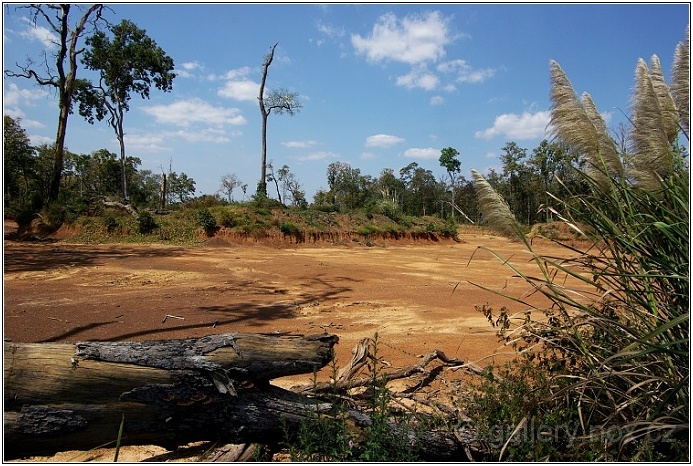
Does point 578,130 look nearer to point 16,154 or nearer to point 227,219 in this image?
point 227,219

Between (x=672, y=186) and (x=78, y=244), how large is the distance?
21.8 m

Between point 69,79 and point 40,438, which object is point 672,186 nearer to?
point 40,438

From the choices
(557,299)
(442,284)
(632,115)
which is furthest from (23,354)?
(442,284)

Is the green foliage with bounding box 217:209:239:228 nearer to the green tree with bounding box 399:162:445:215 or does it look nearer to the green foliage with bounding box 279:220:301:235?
the green foliage with bounding box 279:220:301:235

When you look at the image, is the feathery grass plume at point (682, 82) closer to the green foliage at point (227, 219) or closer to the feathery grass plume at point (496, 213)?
the feathery grass plume at point (496, 213)

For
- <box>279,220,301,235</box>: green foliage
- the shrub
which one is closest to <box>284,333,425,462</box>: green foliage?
the shrub

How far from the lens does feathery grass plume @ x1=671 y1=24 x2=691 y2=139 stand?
8.14ft

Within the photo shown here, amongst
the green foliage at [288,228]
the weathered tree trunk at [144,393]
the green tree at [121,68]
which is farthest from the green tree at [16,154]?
the weathered tree trunk at [144,393]

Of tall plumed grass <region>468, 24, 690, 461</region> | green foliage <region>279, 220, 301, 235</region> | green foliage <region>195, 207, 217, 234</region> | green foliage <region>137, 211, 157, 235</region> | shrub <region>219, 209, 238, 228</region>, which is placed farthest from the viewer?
green foliage <region>279, 220, 301, 235</region>

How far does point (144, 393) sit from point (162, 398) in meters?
0.10

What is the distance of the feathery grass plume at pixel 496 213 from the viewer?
2.30m

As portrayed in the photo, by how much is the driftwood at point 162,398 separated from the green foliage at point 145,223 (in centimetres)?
2108

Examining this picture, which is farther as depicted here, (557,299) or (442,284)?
(442,284)

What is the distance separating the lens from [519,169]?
4147 centimetres
